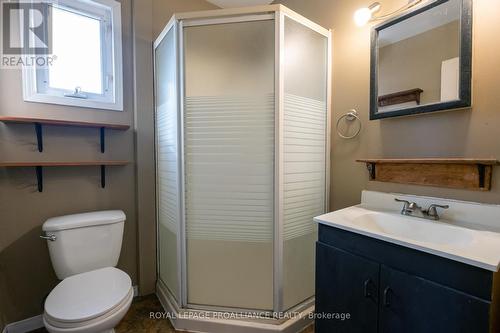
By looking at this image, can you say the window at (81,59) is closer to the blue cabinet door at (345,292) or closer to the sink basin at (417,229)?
the blue cabinet door at (345,292)

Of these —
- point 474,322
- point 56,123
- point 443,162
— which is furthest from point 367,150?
point 56,123

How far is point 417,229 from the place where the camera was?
1188mm

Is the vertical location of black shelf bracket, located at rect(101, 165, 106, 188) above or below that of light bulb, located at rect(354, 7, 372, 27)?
below

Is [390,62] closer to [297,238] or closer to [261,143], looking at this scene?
[261,143]

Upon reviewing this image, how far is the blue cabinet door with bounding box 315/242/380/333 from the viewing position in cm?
105

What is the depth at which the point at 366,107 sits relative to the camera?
1.56m

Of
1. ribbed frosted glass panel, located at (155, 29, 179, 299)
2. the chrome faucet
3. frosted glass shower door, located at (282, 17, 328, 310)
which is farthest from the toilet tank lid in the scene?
the chrome faucet

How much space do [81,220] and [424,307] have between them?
185cm

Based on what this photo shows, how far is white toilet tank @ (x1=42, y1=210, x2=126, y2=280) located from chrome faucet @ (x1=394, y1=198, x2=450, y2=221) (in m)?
1.79

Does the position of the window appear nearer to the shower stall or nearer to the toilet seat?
the shower stall

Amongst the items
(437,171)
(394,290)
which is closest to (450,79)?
(437,171)

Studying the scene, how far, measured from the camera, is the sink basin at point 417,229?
1049mm

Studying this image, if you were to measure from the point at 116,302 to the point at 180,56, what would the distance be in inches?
57.6

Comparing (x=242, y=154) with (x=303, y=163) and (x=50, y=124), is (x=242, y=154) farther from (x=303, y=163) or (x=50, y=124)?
(x=50, y=124)
